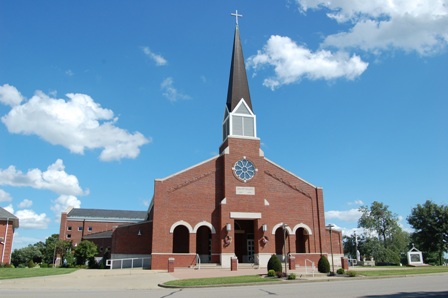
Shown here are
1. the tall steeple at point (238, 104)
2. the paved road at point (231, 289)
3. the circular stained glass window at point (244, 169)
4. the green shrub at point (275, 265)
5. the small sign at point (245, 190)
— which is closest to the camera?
the paved road at point (231, 289)

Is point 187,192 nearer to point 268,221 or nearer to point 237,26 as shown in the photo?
point 268,221

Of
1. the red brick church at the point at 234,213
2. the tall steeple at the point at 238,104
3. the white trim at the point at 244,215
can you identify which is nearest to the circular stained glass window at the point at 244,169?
the red brick church at the point at 234,213

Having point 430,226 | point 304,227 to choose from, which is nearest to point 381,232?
point 430,226

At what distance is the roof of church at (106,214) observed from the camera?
246 ft

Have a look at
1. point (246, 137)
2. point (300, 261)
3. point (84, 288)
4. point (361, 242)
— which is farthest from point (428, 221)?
point (84, 288)

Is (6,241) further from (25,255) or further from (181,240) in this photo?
(181,240)

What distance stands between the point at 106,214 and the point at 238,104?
48.2 meters

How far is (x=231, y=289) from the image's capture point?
1827 cm

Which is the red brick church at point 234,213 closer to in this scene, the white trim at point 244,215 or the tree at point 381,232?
the white trim at point 244,215

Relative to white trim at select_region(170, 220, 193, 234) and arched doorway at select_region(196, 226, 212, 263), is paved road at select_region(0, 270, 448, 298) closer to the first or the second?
white trim at select_region(170, 220, 193, 234)

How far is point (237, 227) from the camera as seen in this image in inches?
1564

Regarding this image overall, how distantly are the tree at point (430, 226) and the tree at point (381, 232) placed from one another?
13.0 ft

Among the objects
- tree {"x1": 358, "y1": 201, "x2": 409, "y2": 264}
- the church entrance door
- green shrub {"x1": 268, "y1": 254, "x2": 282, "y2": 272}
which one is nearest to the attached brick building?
the church entrance door

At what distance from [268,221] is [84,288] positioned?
20.5m
